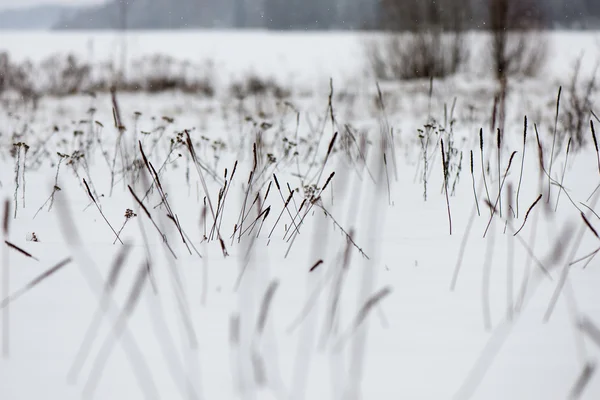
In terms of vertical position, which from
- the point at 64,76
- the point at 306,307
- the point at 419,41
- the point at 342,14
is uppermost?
the point at 342,14

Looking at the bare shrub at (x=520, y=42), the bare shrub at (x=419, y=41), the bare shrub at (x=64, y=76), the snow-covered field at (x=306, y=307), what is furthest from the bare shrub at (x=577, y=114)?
the bare shrub at (x=64, y=76)

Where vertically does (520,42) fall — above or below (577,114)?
above

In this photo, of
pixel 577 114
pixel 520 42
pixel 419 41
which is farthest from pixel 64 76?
pixel 520 42

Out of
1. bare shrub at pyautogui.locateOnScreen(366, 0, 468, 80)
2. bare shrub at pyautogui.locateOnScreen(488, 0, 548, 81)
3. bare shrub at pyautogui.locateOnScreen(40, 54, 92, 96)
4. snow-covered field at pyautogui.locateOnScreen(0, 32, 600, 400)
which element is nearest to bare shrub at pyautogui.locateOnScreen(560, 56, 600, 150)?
snow-covered field at pyautogui.locateOnScreen(0, 32, 600, 400)

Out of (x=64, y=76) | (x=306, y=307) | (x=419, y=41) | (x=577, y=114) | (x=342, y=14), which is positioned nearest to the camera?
(x=306, y=307)

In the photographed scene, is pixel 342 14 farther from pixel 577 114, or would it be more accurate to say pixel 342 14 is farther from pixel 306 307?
pixel 306 307

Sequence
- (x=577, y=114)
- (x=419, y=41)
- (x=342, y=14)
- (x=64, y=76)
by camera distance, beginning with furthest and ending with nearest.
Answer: (x=342, y=14) → (x=419, y=41) → (x=64, y=76) → (x=577, y=114)

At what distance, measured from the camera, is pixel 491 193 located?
2291mm

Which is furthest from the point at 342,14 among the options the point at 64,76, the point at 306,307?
the point at 306,307

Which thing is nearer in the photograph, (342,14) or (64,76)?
(64,76)

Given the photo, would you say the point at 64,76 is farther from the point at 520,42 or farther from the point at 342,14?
the point at 342,14

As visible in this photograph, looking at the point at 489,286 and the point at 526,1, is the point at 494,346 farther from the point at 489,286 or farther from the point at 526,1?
the point at 526,1

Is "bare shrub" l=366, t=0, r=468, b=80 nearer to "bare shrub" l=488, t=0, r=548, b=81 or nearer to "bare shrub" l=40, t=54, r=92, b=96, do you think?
"bare shrub" l=488, t=0, r=548, b=81

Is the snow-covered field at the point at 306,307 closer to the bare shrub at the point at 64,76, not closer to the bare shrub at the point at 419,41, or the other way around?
the bare shrub at the point at 64,76
